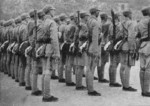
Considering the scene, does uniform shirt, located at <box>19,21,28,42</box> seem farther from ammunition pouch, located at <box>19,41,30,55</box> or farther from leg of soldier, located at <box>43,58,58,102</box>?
leg of soldier, located at <box>43,58,58,102</box>

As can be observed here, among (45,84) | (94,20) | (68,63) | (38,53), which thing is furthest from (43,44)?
(68,63)

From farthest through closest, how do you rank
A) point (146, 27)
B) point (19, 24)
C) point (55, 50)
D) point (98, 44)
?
1. point (19, 24)
2. point (98, 44)
3. point (146, 27)
4. point (55, 50)

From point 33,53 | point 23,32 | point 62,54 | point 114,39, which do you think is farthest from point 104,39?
point 33,53

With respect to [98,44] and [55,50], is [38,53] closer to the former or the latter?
[55,50]

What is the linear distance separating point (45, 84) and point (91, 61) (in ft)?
4.95

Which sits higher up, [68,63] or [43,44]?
[43,44]

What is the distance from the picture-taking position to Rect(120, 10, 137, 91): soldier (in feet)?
28.6

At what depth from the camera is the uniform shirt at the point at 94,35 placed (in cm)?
805

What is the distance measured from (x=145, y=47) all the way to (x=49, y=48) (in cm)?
243

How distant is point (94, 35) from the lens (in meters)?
8.04

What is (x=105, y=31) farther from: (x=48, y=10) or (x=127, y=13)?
(x=48, y=10)

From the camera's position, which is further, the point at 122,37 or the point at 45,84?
the point at 122,37

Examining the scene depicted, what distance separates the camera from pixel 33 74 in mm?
8281

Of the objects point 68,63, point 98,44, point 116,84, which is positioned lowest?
point 116,84
